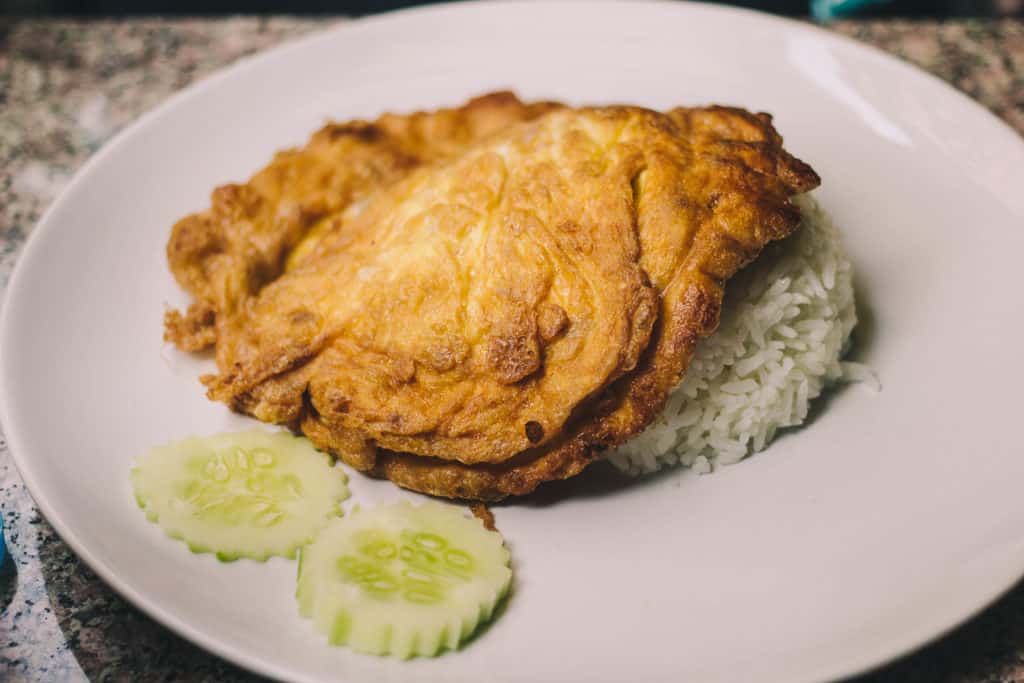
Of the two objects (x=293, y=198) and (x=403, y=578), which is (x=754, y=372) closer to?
(x=403, y=578)

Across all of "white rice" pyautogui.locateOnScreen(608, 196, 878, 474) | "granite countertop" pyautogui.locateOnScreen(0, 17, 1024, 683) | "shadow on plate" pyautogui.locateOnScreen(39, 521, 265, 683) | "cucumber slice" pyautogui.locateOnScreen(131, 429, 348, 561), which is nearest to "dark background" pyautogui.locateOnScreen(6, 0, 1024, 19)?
"granite countertop" pyautogui.locateOnScreen(0, 17, 1024, 683)

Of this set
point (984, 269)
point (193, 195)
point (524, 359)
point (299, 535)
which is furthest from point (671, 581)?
point (193, 195)

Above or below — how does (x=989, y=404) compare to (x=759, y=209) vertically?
below

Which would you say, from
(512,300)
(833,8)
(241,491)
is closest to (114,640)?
(241,491)

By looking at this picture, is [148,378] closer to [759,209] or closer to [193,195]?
[193,195]

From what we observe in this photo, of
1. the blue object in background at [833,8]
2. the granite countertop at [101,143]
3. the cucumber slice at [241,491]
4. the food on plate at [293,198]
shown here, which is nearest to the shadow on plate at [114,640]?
the granite countertop at [101,143]

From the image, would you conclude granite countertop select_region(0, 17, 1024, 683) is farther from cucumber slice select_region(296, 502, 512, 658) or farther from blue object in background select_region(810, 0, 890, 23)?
cucumber slice select_region(296, 502, 512, 658)
